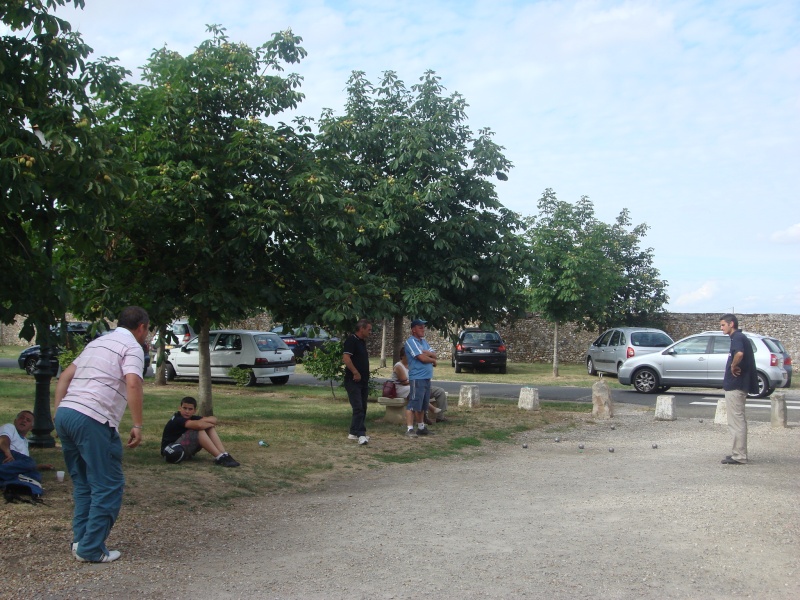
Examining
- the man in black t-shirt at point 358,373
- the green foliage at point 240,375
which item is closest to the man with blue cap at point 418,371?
the man in black t-shirt at point 358,373

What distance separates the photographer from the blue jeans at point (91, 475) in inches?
209

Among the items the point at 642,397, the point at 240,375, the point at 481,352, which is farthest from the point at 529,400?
the point at 481,352

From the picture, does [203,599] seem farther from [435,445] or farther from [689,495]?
[435,445]

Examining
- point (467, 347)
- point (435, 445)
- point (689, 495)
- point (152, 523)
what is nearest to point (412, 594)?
point (152, 523)

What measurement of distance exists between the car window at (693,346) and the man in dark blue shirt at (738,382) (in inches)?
414

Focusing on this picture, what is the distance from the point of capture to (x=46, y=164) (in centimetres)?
618

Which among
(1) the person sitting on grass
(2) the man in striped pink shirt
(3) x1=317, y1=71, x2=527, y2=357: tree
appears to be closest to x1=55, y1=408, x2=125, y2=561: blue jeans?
(2) the man in striped pink shirt

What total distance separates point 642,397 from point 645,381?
0.93 metres

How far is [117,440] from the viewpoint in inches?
220

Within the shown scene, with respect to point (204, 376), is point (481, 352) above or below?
above

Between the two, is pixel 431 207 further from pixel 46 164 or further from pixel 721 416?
pixel 46 164

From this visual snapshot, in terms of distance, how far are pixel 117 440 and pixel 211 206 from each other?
5930mm

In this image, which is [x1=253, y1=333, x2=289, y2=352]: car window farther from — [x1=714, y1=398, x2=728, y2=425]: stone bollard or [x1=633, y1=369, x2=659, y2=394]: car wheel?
[x1=714, y1=398, x2=728, y2=425]: stone bollard

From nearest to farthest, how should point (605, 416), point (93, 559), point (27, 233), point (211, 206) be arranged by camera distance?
point (93, 559) → point (27, 233) → point (211, 206) → point (605, 416)
